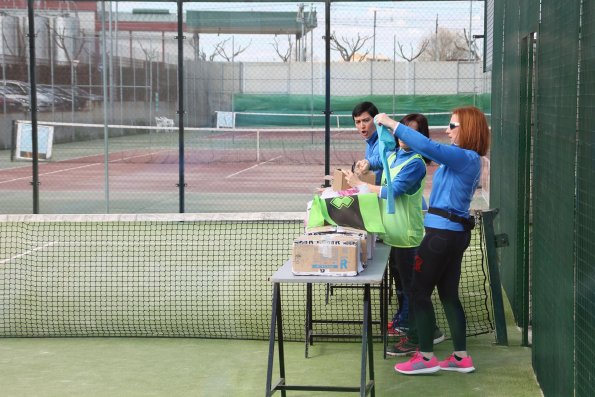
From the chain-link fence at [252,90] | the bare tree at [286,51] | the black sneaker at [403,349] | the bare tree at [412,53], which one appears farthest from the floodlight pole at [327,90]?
the black sneaker at [403,349]

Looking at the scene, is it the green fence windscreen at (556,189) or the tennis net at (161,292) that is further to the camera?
the tennis net at (161,292)

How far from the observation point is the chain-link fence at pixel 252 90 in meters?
13.6

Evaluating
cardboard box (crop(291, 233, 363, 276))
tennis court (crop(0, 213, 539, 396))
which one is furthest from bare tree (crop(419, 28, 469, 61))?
cardboard box (crop(291, 233, 363, 276))

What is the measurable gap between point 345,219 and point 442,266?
80cm

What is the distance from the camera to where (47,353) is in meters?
7.32

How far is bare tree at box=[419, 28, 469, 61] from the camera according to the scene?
13.6 metres

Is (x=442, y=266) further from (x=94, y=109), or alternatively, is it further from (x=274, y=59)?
(x=94, y=109)

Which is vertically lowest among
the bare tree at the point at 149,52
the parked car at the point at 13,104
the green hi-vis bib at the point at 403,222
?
the green hi-vis bib at the point at 403,222

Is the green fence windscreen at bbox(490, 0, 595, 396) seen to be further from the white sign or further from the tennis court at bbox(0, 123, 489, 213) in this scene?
the white sign

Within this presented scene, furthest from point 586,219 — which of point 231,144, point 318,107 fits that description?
point 231,144

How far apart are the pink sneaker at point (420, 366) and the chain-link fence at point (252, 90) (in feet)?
18.6

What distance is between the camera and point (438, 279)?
653 centimetres

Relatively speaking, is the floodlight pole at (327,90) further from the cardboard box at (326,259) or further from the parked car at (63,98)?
the parked car at (63,98)

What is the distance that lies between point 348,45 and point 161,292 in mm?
5467
